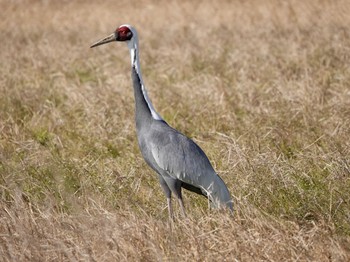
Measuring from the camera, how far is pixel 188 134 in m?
7.37

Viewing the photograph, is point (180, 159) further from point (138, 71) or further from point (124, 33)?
point (124, 33)

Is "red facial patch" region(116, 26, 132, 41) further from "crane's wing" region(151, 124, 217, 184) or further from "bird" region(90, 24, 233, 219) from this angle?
"crane's wing" region(151, 124, 217, 184)

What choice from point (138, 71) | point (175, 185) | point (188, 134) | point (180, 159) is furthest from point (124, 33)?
point (188, 134)

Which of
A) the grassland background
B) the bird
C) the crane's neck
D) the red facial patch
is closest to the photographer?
the grassland background

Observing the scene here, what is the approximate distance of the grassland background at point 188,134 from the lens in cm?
428

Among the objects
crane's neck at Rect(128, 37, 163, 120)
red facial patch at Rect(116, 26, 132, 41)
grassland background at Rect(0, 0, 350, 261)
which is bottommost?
grassland background at Rect(0, 0, 350, 261)

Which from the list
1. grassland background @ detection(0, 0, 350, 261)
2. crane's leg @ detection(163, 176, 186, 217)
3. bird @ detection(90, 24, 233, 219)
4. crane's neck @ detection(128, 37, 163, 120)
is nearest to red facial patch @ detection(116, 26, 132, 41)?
crane's neck @ detection(128, 37, 163, 120)

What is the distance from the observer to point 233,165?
5.52m

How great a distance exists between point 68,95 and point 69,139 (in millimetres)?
1438

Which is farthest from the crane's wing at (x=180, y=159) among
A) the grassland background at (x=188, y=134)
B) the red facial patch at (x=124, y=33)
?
the red facial patch at (x=124, y=33)

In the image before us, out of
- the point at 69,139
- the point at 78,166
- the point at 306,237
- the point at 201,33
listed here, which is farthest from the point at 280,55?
the point at 306,237

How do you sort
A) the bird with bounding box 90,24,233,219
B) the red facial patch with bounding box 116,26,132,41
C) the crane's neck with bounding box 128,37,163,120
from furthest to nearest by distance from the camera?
the red facial patch with bounding box 116,26,132,41, the crane's neck with bounding box 128,37,163,120, the bird with bounding box 90,24,233,219

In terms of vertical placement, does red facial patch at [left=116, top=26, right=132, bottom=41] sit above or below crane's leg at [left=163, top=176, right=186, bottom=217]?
above

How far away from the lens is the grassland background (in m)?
4.28
